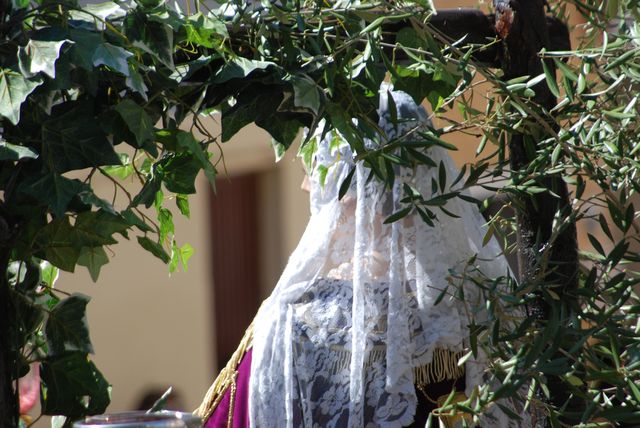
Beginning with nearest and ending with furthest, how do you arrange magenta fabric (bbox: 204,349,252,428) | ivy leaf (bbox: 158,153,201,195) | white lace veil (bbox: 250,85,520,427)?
ivy leaf (bbox: 158,153,201,195), white lace veil (bbox: 250,85,520,427), magenta fabric (bbox: 204,349,252,428)

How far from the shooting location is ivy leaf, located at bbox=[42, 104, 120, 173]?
144cm

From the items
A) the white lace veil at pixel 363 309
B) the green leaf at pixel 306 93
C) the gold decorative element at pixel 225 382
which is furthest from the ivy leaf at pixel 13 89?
the gold decorative element at pixel 225 382

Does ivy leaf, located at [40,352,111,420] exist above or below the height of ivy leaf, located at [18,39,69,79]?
below

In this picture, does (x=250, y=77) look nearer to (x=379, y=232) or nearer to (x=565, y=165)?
(x=565, y=165)

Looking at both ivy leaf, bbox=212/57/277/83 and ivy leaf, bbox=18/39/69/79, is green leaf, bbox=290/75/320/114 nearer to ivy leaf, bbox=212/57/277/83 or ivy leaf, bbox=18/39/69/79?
ivy leaf, bbox=212/57/277/83

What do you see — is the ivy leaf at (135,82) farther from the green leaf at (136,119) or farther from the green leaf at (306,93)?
the green leaf at (306,93)

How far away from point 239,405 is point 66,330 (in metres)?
0.85

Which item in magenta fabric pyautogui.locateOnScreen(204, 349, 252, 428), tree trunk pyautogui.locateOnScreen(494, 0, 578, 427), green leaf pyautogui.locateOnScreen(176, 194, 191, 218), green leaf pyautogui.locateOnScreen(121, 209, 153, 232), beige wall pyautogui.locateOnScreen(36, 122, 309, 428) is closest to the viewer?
green leaf pyautogui.locateOnScreen(121, 209, 153, 232)

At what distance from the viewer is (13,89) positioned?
133 cm

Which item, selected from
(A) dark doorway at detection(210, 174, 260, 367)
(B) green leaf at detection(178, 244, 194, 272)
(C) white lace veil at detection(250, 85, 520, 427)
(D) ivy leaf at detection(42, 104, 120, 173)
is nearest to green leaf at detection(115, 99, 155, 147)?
(D) ivy leaf at detection(42, 104, 120, 173)

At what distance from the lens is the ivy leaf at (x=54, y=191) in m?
1.42

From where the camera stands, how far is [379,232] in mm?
2316

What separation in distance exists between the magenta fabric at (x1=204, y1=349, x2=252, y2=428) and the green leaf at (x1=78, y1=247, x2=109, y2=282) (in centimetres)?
84

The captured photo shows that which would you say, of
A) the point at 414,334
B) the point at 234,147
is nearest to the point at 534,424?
the point at 414,334
